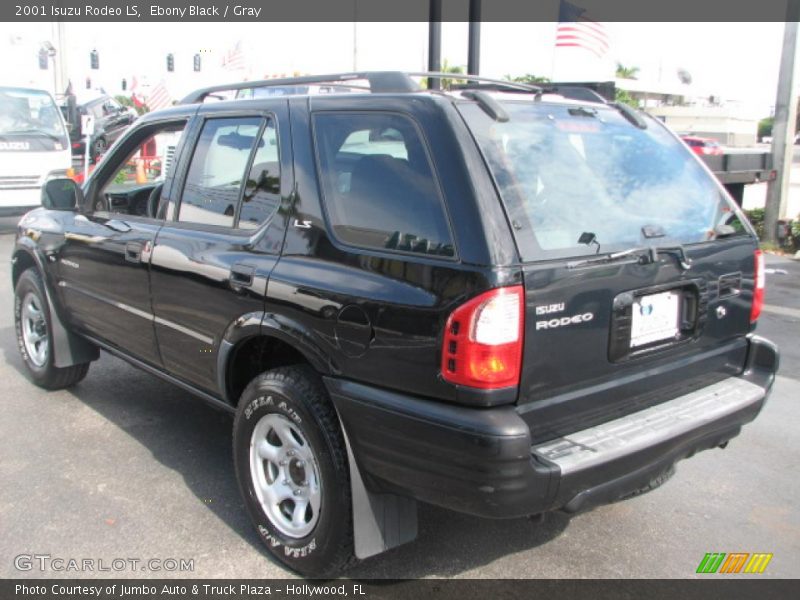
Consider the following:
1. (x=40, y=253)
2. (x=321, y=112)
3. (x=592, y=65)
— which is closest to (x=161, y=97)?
(x=592, y=65)

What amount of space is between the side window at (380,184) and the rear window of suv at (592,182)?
234mm

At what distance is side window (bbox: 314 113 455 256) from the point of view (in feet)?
8.50

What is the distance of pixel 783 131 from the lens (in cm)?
1201

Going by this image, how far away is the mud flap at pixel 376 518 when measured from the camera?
2.74 metres

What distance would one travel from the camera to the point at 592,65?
8.57 meters

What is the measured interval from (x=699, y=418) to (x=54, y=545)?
2.74 metres

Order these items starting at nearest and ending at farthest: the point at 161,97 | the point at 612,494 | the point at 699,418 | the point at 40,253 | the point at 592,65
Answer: the point at 612,494
the point at 699,418
the point at 40,253
the point at 592,65
the point at 161,97

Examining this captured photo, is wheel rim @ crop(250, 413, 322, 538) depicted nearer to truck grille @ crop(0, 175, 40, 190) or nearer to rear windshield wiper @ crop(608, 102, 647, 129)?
rear windshield wiper @ crop(608, 102, 647, 129)

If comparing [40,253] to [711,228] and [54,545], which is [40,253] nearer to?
[54,545]

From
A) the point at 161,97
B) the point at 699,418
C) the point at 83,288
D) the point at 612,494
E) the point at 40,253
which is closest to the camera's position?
the point at 612,494

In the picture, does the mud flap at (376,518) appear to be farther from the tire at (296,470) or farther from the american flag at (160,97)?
the american flag at (160,97)

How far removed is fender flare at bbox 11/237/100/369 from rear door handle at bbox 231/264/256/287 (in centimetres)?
216

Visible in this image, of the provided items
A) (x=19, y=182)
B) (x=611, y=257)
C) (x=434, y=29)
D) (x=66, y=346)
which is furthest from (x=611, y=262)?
(x=19, y=182)

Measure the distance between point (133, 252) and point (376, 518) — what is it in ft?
6.69
